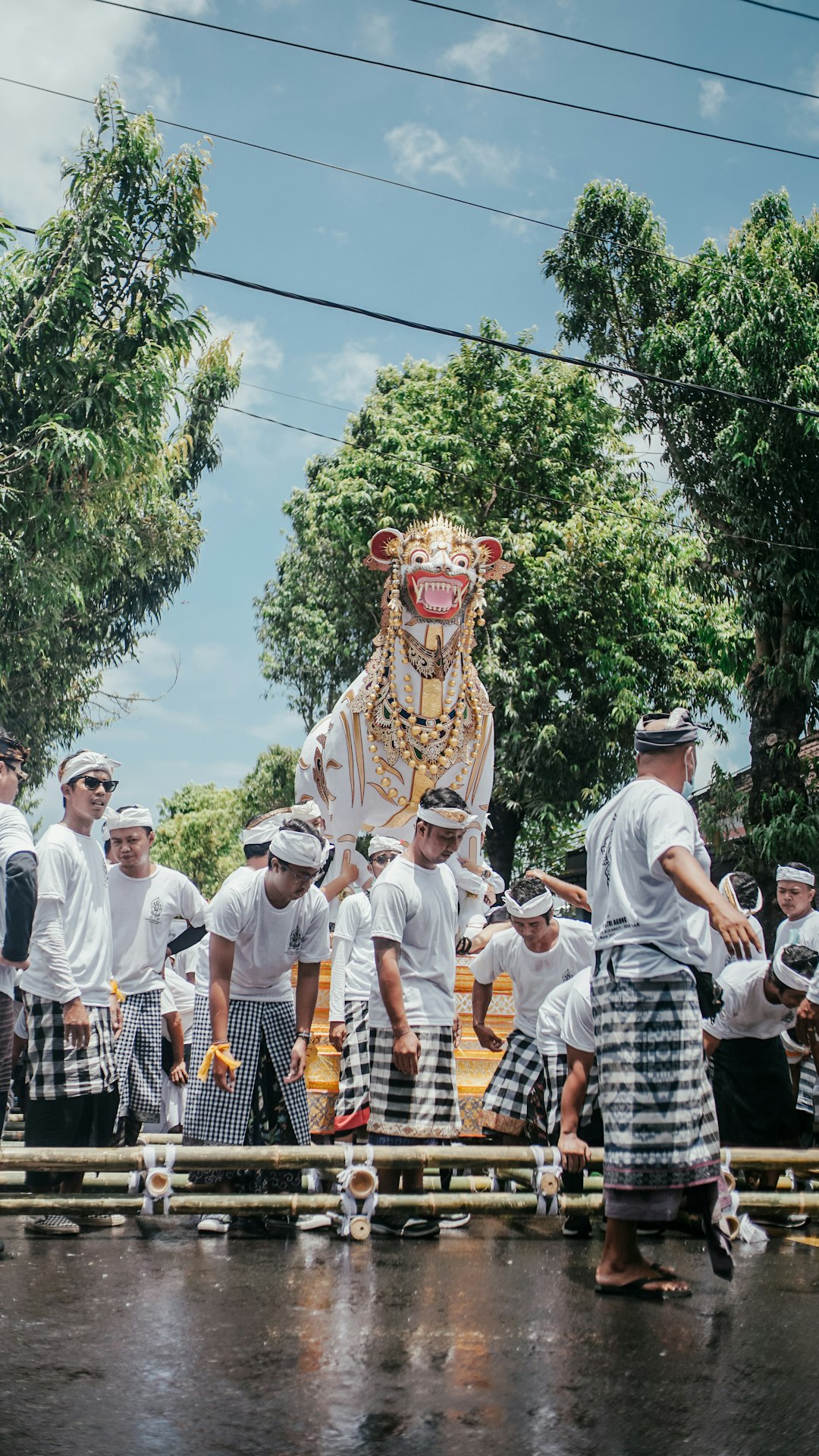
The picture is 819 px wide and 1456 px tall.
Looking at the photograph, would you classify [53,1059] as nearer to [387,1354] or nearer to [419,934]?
[419,934]

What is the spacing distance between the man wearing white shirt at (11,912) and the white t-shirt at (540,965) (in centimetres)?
266

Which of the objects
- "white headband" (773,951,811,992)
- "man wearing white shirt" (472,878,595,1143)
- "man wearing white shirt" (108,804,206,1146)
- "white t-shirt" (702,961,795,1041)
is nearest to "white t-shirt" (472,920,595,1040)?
"man wearing white shirt" (472,878,595,1143)

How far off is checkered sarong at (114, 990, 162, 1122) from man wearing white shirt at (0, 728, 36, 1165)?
131 centimetres

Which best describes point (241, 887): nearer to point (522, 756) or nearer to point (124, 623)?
point (522, 756)

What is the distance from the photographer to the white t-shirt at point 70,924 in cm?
510

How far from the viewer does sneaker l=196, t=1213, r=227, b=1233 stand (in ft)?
16.8

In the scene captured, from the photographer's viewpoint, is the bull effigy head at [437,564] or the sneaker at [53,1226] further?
the bull effigy head at [437,564]

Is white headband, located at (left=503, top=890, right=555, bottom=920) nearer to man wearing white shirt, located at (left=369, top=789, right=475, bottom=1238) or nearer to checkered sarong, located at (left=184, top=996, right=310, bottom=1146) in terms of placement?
Result: man wearing white shirt, located at (left=369, top=789, right=475, bottom=1238)

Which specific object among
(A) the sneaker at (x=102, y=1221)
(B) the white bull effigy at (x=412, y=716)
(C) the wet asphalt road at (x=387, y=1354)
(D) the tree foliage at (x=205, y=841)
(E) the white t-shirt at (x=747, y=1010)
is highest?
(D) the tree foliage at (x=205, y=841)

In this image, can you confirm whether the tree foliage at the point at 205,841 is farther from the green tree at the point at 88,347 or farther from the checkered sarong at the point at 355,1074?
the checkered sarong at the point at 355,1074

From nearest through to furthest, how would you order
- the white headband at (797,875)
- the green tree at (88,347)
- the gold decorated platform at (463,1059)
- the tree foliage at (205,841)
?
the white headband at (797,875) → the gold decorated platform at (463,1059) → the green tree at (88,347) → the tree foliage at (205,841)

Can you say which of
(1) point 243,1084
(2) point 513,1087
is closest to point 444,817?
(1) point 243,1084

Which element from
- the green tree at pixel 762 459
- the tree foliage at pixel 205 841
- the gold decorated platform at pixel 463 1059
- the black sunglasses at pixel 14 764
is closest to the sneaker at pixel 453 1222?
the gold decorated platform at pixel 463 1059

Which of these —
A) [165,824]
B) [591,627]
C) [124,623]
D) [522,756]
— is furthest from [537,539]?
[165,824]
